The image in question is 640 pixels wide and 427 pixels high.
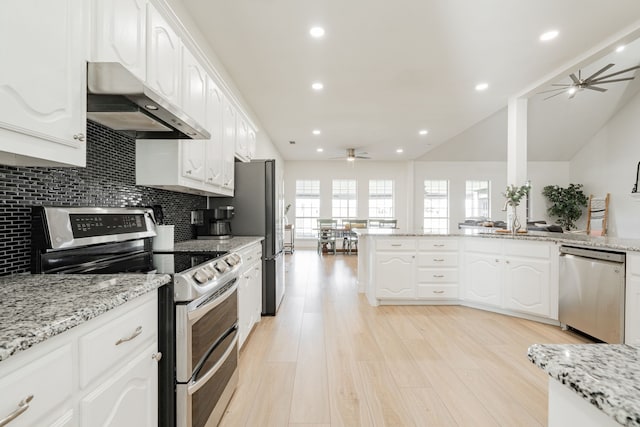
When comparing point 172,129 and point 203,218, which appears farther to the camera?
point 203,218

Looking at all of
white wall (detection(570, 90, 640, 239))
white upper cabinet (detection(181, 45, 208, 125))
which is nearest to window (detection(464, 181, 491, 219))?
white wall (detection(570, 90, 640, 239))

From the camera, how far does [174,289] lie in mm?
1226

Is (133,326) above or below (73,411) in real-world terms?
above

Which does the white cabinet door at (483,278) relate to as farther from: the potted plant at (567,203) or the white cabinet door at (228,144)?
the potted plant at (567,203)

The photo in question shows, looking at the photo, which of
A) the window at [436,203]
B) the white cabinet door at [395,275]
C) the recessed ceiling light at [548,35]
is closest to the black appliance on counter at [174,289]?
the white cabinet door at [395,275]

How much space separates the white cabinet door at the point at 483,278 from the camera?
3305 mm

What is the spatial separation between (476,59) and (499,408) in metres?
3.26

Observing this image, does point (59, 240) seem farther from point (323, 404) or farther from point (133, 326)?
point (323, 404)

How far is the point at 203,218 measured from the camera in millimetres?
3000

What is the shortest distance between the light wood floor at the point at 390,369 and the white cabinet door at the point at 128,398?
0.69 meters

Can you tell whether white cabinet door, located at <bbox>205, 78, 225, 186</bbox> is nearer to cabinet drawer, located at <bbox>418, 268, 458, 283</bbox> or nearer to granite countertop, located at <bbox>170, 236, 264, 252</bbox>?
granite countertop, located at <bbox>170, 236, 264, 252</bbox>

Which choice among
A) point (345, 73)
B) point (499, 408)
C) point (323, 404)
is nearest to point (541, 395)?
point (499, 408)

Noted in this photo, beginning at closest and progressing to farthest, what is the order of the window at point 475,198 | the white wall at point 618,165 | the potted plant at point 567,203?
the white wall at point 618,165, the potted plant at point 567,203, the window at point 475,198

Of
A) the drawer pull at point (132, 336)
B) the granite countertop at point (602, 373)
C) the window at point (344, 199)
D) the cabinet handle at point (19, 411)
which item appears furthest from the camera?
the window at point (344, 199)
